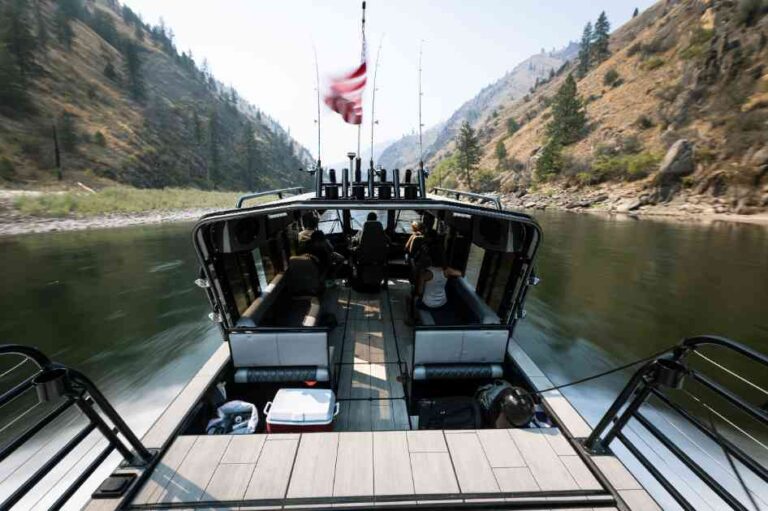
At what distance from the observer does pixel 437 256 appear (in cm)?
571

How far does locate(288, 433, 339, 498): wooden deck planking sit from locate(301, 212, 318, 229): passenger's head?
23.5ft

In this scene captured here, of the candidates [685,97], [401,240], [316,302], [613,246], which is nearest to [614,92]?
[685,97]

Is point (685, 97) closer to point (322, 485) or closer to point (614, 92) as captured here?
point (614, 92)

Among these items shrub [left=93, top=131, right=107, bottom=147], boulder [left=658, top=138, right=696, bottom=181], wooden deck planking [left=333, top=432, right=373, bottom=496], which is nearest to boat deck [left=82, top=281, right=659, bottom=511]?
wooden deck planking [left=333, top=432, right=373, bottom=496]

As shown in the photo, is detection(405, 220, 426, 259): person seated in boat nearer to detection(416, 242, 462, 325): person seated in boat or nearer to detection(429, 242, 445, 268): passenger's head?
detection(416, 242, 462, 325): person seated in boat

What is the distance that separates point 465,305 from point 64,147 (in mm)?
76723

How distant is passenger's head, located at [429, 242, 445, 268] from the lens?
5.68 m

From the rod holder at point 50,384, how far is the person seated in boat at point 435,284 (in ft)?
14.5

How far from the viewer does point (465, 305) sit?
612 centimetres

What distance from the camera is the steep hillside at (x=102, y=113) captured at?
5544cm

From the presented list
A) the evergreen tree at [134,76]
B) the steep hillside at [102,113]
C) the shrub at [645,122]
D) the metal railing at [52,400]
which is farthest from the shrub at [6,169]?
the shrub at [645,122]

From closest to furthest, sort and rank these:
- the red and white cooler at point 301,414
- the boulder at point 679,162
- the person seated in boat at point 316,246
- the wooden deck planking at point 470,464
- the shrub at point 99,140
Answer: the wooden deck planking at point 470,464 → the red and white cooler at point 301,414 → the person seated in boat at point 316,246 → the boulder at point 679,162 → the shrub at point 99,140

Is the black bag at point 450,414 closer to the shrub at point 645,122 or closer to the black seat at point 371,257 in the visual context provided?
the black seat at point 371,257

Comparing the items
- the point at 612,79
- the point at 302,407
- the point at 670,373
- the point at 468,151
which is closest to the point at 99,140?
the point at 468,151
